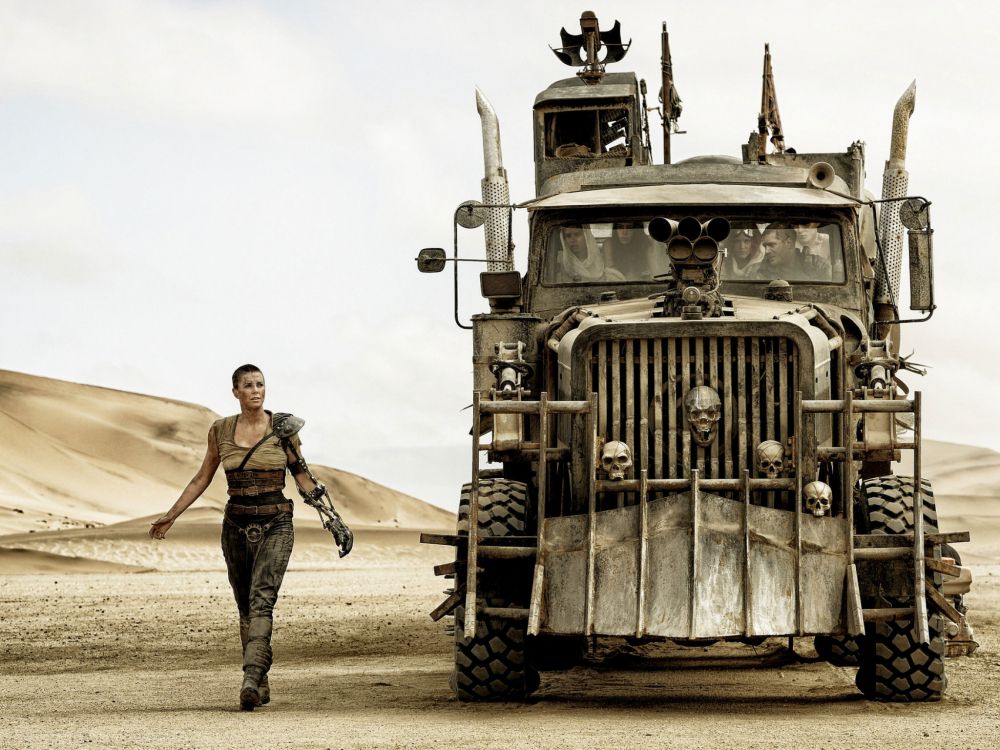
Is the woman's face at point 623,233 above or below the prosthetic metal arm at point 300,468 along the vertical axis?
above

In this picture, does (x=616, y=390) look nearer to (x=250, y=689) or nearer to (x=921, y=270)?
(x=250, y=689)

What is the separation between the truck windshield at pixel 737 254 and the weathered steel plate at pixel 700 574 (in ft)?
9.94

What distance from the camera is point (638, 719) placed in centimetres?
1089

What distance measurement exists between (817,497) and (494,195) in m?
5.94

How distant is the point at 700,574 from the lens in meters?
10.8

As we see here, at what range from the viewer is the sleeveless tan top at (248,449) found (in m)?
11.7

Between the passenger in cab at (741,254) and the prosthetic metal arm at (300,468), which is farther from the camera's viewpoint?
the passenger in cab at (741,254)

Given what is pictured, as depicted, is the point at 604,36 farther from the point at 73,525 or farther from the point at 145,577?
the point at 73,525

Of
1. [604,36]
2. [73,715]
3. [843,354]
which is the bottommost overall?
[73,715]

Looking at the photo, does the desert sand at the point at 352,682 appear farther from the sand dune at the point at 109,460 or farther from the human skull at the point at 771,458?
the sand dune at the point at 109,460

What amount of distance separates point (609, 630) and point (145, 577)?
2230 cm

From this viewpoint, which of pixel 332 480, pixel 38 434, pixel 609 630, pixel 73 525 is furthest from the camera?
pixel 38 434

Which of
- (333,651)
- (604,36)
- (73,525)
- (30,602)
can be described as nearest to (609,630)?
(333,651)

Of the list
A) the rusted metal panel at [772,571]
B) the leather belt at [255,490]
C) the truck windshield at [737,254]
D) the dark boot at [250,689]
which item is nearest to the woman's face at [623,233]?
the truck windshield at [737,254]
